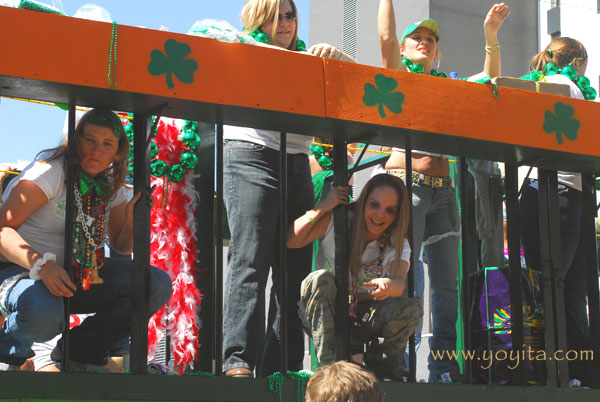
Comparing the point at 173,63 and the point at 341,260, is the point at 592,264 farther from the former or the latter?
the point at 173,63

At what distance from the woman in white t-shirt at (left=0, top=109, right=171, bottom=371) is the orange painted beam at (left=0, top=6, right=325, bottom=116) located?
32 centimetres

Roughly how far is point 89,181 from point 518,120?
176cm

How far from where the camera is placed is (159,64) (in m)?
2.89

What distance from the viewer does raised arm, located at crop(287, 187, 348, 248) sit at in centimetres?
335

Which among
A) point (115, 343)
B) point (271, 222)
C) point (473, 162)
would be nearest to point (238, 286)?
point (271, 222)

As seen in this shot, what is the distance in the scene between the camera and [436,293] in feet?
13.1

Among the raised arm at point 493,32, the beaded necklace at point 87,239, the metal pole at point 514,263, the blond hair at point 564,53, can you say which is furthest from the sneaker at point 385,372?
the blond hair at point 564,53

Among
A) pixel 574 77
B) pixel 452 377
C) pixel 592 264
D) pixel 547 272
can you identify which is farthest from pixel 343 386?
pixel 574 77

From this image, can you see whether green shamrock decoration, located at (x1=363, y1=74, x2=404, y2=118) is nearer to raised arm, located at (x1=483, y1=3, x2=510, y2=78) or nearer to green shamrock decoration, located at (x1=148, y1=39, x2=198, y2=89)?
green shamrock decoration, located at (x1=148, y1=39, x2=198, y2=89)

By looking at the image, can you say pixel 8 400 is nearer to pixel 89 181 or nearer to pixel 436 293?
pixel 89 181

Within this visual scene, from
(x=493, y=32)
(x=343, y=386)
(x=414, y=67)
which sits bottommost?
(x=343, y=386)

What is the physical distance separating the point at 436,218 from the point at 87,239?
1.71 m

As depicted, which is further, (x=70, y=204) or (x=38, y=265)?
(x=70, y=204)

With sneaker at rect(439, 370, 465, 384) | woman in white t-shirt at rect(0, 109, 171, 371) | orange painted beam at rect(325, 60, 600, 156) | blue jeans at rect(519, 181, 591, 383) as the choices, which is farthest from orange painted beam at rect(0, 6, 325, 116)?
blue jeans at rect(519, 181, 591, 383)
